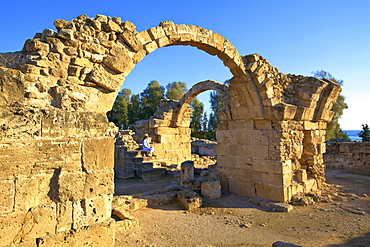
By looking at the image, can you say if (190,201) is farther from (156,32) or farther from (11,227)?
(11,227)

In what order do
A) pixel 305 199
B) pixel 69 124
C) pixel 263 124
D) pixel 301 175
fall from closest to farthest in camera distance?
1. pixel 69 124
2. pixel 305 199
3. pixel 263 124
4. pixel 301 175

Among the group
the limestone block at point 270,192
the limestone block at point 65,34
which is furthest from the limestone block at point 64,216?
the limestone block at point 270,192

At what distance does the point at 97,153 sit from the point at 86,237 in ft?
2.92

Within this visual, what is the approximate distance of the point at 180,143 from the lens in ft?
43.6

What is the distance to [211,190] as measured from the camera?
6328 millimetres

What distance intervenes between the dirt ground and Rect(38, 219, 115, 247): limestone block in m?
1.38

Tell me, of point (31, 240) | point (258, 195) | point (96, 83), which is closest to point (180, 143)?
point (258, 195)

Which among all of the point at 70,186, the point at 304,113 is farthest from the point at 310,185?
the point at 70,186

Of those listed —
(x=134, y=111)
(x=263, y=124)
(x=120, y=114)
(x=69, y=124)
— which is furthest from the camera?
(x=134, y=111)

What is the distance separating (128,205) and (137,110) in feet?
90.9

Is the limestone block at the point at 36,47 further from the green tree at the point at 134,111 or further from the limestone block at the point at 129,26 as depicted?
the green tree at the point at 134,111

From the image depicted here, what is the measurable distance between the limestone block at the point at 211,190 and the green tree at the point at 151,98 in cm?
2493

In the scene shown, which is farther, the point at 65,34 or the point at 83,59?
the point at 83,59

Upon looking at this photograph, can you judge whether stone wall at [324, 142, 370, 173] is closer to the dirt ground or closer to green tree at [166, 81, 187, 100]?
the dirt ground
